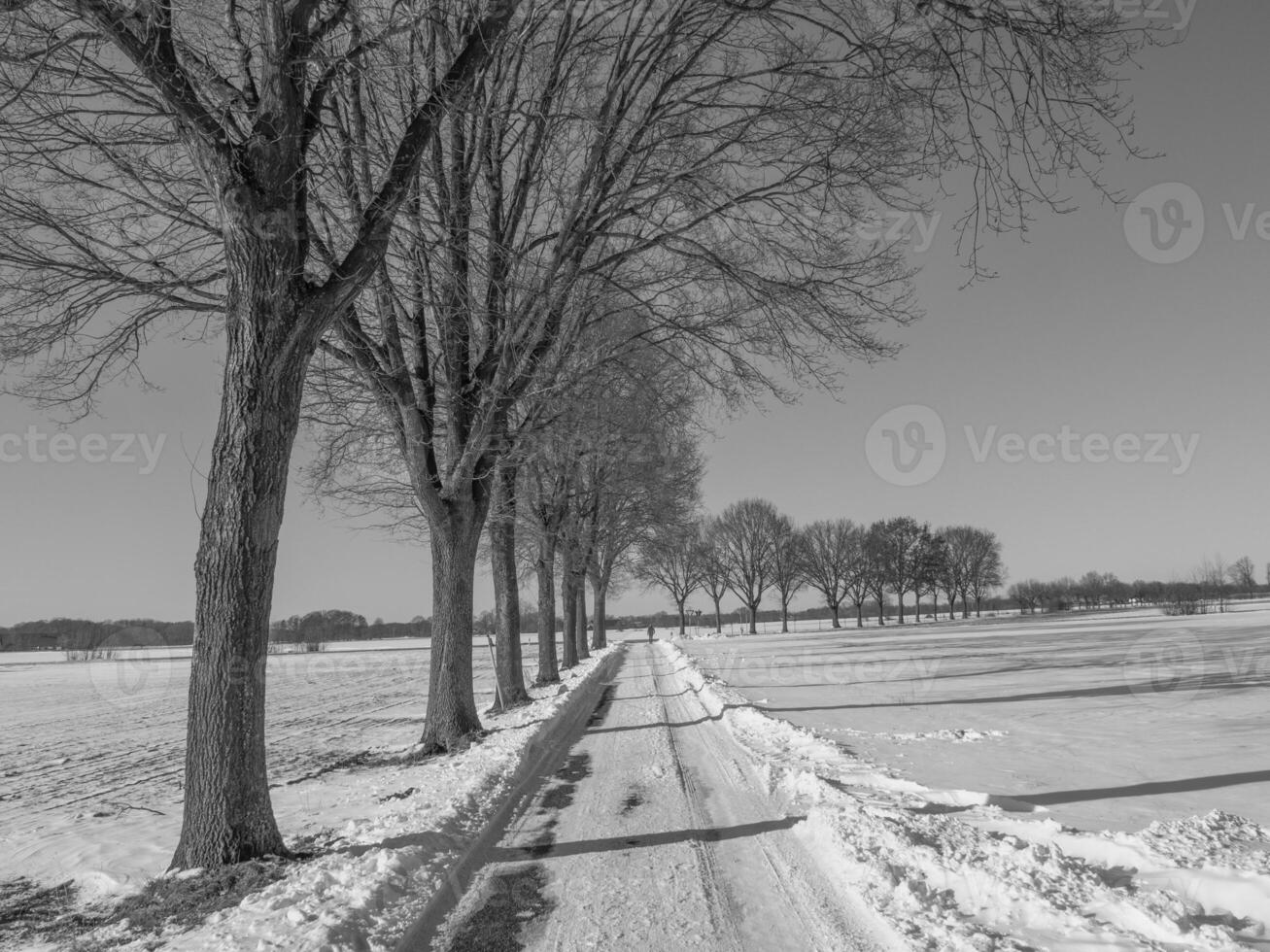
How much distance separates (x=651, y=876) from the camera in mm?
4629

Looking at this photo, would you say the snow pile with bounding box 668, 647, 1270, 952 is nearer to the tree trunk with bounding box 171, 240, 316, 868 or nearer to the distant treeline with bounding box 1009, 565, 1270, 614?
the tree trunk with bounding box 171, 240, 316, 868

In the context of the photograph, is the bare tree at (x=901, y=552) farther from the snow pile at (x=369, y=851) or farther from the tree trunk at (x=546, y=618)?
the snow pile at (x=369, y=851)

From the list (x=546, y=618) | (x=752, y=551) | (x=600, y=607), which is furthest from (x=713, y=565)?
(x=546, y=618)

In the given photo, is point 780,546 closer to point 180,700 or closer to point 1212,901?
point 180,700

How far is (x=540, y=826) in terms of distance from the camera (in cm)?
599

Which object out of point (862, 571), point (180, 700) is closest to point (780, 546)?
point (862, 571)

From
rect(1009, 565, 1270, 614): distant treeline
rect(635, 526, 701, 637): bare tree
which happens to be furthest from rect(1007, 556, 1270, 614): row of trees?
rect(635, 526, 701, 637): bare tree

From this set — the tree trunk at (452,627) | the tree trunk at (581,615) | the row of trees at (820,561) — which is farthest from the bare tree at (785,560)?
the tree trunk at (452,627)

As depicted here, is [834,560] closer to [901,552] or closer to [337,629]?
[901,552]

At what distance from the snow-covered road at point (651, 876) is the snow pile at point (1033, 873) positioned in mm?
250

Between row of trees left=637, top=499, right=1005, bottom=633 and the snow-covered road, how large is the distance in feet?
167

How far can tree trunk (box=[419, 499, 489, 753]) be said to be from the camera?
10.5 metres

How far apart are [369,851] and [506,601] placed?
11478mm

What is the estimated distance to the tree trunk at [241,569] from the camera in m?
5.02
